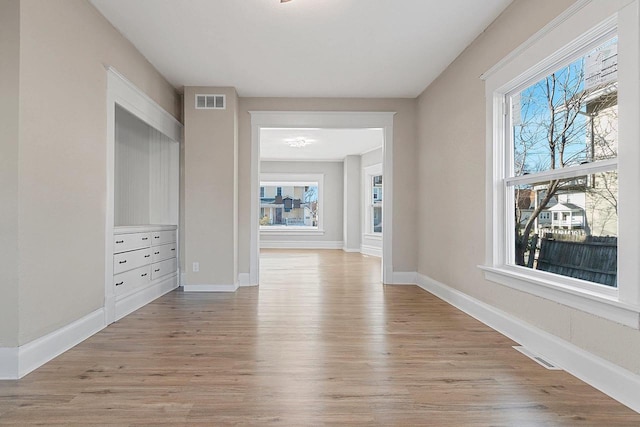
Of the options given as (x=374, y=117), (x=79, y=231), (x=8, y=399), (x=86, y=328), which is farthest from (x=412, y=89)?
(x=8, y=399)

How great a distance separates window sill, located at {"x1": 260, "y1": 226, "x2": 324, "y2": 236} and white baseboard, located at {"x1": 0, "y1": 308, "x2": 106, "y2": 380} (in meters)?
8.26

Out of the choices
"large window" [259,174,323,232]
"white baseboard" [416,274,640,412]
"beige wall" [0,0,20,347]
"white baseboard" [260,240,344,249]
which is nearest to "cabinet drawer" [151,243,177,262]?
"beige wall" [0,0,20,347]

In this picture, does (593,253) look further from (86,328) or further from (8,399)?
(86,328)

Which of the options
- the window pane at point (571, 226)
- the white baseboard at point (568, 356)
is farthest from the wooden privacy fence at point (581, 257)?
the white baseboard at point (568, 356)

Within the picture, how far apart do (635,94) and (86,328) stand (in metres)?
3.78

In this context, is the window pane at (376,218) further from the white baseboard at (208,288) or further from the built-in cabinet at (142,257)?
the built-in cabinet at (142,257)

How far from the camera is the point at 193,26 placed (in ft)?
10.8

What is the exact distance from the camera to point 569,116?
2.50 metres

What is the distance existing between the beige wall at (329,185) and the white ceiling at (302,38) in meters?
6.28

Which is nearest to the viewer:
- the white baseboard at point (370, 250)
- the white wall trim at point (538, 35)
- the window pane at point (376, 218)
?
the white wall trim at point (538, 35)

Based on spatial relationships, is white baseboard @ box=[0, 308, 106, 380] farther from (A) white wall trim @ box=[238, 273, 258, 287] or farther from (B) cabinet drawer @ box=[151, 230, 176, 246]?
(A) white wall trim @ box=[238, 273, 258, 287]

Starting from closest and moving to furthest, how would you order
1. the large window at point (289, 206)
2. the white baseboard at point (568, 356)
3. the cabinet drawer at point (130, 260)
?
the white baseboard at point (568, 356) < the cabinet drawer at point (130, 260) < the large window at point (289, 206)

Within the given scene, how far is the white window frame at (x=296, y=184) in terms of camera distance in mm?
A: 11109

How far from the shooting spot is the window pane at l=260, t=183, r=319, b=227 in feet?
37.9
